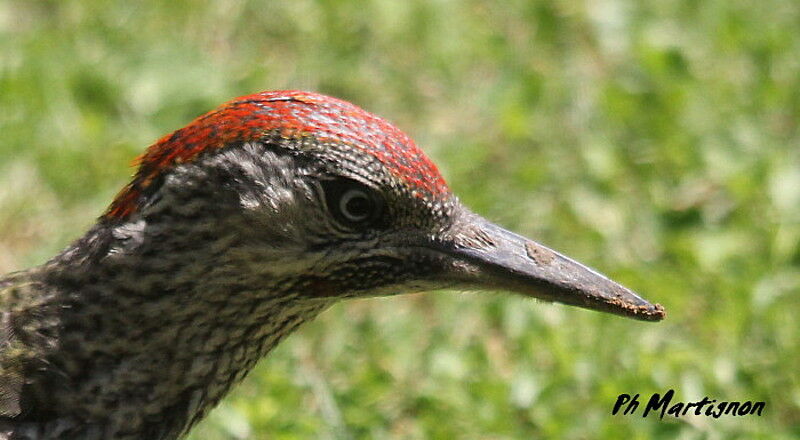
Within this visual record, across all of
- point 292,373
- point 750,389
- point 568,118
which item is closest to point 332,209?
point 292,373

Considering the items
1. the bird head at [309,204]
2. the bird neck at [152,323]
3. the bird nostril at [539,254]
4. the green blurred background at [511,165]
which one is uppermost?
the green blurred background at [511,165]

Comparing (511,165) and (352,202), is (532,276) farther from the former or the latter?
(511,165)

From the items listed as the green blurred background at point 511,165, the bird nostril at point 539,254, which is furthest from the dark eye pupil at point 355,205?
the green blurred background at point 511,165

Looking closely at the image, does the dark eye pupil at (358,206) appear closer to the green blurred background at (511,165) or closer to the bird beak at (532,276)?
the bird beak at (532,276)

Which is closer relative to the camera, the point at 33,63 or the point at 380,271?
the point at 380,271

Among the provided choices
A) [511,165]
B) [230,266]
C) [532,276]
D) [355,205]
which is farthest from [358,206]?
[511,165]

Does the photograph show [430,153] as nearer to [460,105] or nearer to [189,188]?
[460,105]

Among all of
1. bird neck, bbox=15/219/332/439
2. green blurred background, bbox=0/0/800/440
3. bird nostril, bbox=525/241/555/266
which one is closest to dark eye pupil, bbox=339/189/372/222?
bird neck, bbox=15/219/332/439
